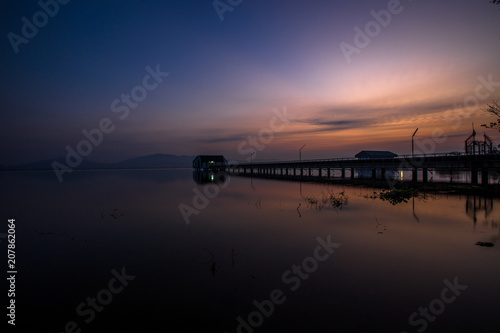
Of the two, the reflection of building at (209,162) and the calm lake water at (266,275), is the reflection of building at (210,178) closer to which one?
the reflection of building at (209,162)

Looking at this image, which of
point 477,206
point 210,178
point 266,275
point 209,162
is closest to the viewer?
point 266,275

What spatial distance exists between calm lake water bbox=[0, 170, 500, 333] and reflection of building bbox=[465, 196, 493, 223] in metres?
0.56

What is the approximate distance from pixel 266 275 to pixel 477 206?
1843 cm

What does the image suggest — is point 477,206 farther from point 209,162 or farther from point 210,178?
point 209,162

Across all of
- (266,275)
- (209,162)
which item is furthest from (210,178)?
(266,275)

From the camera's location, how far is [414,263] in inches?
337

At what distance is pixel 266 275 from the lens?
809cm

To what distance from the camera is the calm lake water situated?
576 cm

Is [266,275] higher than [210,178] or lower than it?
higher

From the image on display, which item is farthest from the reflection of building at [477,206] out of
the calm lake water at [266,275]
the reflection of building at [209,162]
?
the reflection of building at [209,162]

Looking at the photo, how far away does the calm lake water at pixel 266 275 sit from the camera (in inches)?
227

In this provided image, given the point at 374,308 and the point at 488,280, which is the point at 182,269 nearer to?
the point at 374,308

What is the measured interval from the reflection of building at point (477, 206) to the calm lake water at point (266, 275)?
565 millimetres

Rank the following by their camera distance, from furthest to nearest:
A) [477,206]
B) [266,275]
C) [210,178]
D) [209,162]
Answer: [209,162], [210,178], [477,206], [266,275]
